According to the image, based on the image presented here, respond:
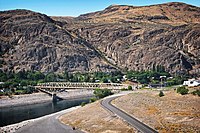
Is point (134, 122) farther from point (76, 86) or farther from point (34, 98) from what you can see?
point (76, 86)

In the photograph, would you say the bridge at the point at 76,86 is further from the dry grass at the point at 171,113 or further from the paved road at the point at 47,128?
the paved road at the point at 47,128

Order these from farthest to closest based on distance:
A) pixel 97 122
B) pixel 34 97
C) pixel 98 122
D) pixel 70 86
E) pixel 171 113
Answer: pixel 70 86 < pixel 34 97 < pixel 171 113 < pixel 97 122 < pixel 98 122

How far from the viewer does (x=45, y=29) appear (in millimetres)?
198125

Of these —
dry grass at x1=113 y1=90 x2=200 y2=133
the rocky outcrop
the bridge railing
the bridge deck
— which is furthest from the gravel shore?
the rocky outcrop


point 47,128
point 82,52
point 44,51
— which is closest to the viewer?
point 47,128

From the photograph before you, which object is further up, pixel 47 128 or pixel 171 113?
pixel 171 113

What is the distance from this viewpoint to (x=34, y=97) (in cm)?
10688

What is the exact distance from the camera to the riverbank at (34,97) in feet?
321

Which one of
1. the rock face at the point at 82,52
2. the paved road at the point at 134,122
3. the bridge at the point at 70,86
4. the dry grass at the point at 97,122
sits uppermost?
the rock face at the point at 82,52

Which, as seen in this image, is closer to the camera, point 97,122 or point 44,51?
point 97,122

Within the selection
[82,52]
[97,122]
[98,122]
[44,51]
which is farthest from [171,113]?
[44,51]

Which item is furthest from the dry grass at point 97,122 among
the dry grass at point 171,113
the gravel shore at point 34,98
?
the gravel shore at point 34,98

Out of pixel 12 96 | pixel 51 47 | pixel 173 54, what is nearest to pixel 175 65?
pixel 173 54

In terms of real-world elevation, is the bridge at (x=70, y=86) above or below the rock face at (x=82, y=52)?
below
